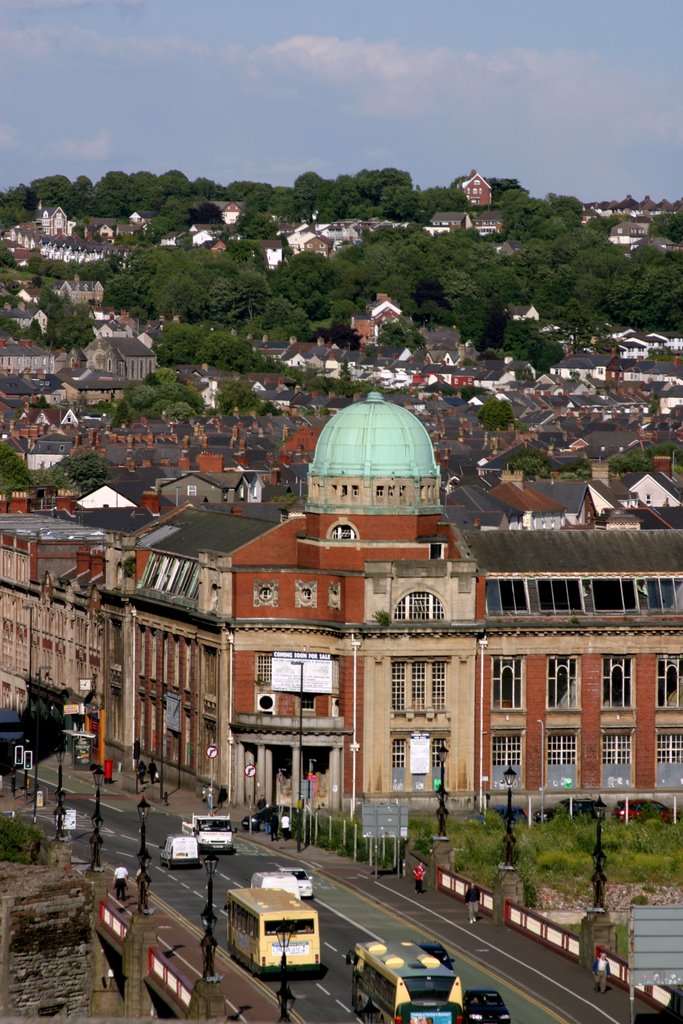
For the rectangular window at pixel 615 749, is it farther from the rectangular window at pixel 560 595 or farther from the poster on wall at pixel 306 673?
the poster on wall at pixel 306 673

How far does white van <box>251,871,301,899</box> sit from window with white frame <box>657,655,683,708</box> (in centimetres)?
3439

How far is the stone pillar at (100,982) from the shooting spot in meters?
92.2

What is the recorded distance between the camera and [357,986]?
79500 millimetres

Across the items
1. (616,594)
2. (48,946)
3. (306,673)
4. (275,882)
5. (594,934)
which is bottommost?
(48,946)

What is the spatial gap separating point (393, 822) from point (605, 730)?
77.9 ft

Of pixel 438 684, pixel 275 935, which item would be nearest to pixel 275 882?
pixel 275 935

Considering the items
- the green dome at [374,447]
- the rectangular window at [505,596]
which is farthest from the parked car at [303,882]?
the green dome at [374,447]

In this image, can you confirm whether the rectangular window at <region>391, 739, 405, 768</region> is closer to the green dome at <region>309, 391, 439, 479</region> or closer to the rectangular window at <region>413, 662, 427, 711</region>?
the rectangular window at <region>413, 662, 427, 711</region>

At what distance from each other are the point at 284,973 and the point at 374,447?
48511 millimetres

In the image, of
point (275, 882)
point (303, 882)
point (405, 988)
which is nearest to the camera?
point (405, 988)

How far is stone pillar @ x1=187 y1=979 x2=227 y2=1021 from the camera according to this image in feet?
248

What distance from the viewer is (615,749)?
407ft

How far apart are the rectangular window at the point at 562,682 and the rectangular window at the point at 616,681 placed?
1358mm

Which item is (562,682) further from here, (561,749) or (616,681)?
(561,749)
